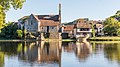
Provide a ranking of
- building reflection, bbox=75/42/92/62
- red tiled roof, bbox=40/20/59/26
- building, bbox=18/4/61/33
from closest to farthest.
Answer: building reflection, bbox=75/42/92/62, building, bbox=18/4/61/33, red tiled roof, bbox=40/20/59/26

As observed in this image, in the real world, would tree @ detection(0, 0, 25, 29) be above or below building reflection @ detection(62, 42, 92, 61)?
above

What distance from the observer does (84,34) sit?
101812 mm

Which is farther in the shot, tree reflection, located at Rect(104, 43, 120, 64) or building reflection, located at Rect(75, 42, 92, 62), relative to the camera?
building reflection, located at Rect(75, 42, 92, 62)

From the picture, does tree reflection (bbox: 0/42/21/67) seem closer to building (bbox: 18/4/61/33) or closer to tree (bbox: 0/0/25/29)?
tree (bbox: 0/0/25/29)

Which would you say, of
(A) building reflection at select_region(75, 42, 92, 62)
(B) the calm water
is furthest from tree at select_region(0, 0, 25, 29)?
(A) building reflection at select_region(75, 42, 92, 62)

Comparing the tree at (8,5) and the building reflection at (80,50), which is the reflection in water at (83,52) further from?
the tree at (8,5)

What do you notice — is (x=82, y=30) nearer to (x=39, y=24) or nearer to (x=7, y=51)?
(x=39, y=24)

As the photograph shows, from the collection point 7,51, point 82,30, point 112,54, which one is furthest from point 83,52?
point 82,30

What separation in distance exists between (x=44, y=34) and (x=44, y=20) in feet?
25.6

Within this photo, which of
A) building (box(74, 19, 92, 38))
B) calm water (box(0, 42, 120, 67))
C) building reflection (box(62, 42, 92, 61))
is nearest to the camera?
calm water (box(0, 42, 120, 67))

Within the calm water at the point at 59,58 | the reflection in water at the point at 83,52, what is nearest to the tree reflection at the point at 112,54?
the calm water at the point at 59,58

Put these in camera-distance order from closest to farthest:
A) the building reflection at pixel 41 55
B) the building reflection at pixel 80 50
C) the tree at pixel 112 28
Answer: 1. the building reflection at pixel 41 55
2. the building reflection at pixel 80 50
3. the tree at pixel 112 28

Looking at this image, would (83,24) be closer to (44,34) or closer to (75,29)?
(75,29)

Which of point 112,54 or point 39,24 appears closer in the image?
point 112,54
